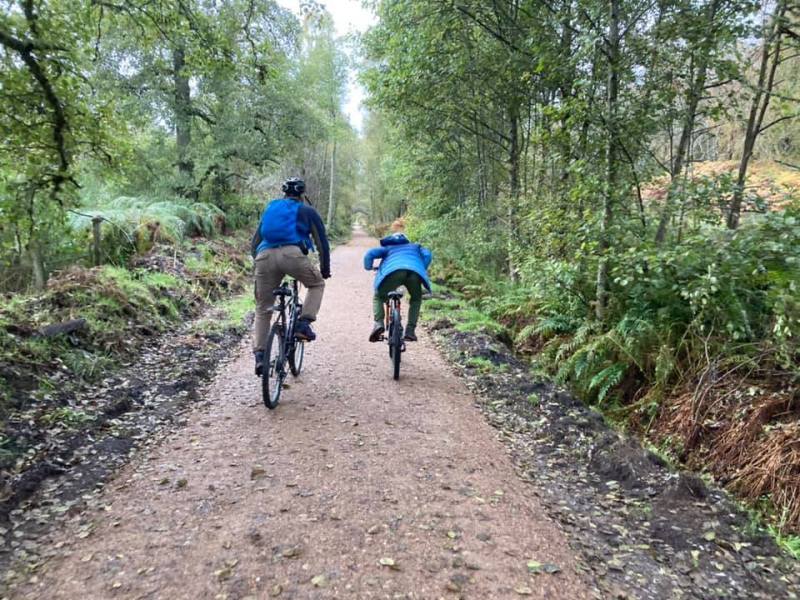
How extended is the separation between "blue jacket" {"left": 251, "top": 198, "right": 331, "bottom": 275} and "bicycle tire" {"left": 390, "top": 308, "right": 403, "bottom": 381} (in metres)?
1.37

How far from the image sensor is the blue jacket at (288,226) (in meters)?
4.72

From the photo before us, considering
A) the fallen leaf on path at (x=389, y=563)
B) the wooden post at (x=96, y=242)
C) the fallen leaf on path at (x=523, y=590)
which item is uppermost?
the wooden post at (x=96, y=242)

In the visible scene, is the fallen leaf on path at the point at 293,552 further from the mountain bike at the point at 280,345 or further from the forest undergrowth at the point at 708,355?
the forest undergrowth at the point at 708,355

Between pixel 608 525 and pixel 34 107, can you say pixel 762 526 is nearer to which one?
pixel 608 525

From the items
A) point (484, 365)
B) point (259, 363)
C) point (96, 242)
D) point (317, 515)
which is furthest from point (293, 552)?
point (96, 242)

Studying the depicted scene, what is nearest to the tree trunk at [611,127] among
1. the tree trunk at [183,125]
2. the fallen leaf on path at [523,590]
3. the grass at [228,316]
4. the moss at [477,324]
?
the moss at [477,324]

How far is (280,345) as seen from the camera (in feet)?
16.1

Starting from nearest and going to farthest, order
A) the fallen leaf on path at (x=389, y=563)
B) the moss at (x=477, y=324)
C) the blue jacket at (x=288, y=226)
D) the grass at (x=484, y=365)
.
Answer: the fallen leaf on path at (x=389, y=563), the blue jacket at (x=288, y=226), the grass at (x=484, y=365), the moss at (x=477, y=324)

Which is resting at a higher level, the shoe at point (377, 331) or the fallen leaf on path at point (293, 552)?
the shoe at point (377, 331)

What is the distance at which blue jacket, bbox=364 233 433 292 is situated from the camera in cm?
573

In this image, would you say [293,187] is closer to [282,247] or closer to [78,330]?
[282,247]

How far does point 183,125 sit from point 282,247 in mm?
13379

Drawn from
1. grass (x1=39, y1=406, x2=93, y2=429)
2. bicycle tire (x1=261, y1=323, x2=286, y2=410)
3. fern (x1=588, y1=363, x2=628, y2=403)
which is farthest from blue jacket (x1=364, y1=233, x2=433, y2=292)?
grass (x1=39, y1=406, x2=93, y2=429)

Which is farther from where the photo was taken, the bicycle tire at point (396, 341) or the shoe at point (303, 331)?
the bicycle tire at point (396, 341)
